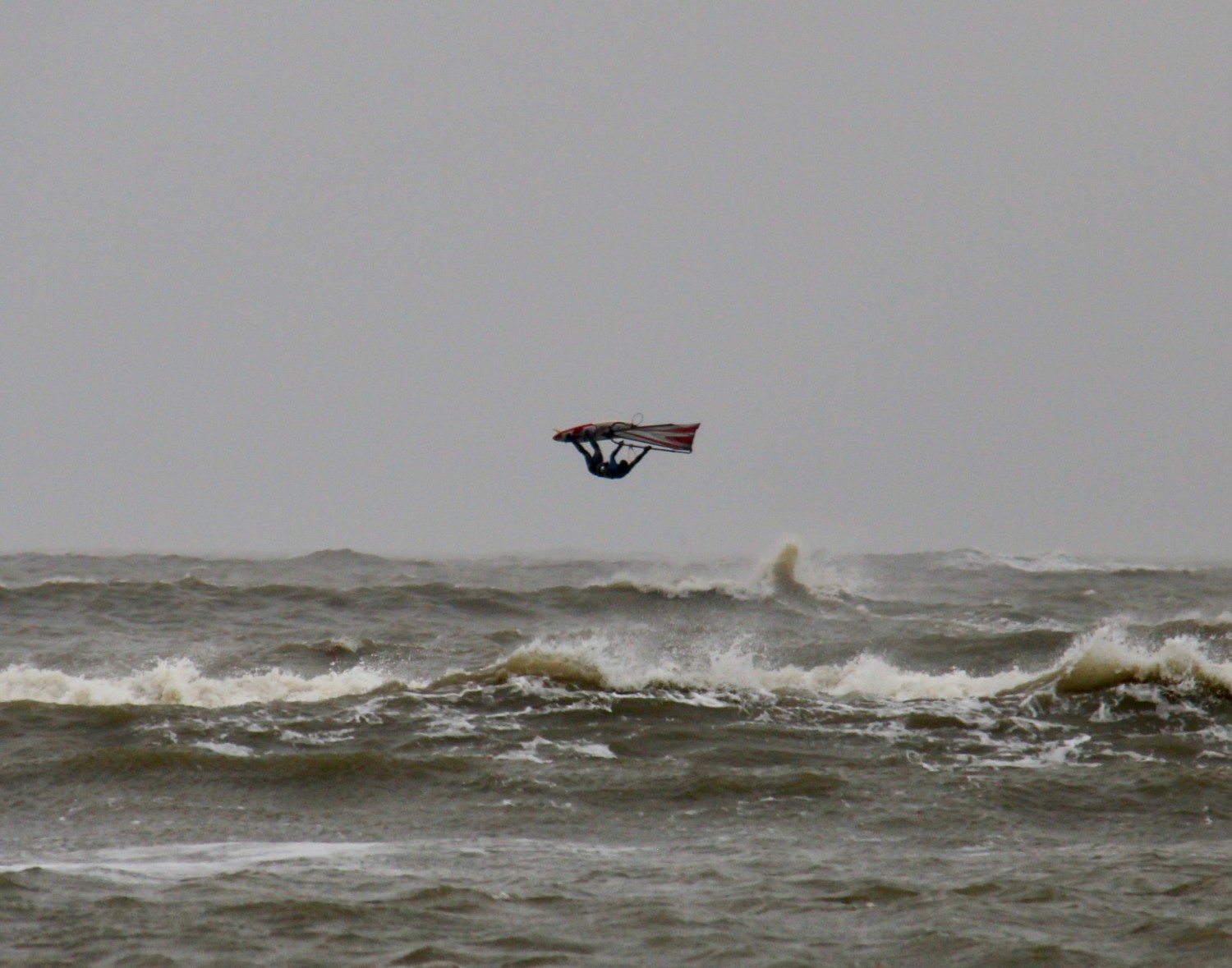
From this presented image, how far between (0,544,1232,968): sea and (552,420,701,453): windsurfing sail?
2821mm

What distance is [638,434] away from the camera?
15.1 meters

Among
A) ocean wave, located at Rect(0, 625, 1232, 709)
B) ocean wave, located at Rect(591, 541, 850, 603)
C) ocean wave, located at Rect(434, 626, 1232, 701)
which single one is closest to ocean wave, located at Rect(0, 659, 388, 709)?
ocean wave, located at Rect(0, 625, 1232, 709)

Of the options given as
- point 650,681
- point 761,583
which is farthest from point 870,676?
point 761,583

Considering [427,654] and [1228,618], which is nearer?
[427,654]

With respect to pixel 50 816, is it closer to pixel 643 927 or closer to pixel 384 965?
pixel 384 965

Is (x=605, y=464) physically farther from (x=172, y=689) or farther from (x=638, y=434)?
(x=172, y=689)

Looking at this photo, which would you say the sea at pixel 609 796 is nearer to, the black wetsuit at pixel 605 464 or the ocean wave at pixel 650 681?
the ocean wave at pixel 650 681

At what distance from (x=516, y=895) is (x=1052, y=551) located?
37.9 metres

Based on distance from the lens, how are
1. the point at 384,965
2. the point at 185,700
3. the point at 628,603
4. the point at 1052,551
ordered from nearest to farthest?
1. the point at 384,965
2. the point at 185,700
3. the point at 628,603
4. the point at 1052,551

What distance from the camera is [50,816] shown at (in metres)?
11.0

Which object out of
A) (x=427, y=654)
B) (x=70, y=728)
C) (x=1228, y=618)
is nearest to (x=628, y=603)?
(x=427, y=654)

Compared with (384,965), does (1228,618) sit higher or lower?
higher

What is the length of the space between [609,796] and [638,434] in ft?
15.9

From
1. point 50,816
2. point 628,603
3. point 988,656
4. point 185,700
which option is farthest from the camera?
point 628,603
